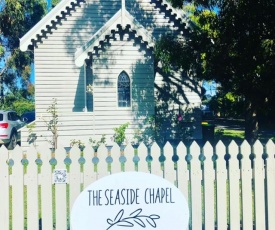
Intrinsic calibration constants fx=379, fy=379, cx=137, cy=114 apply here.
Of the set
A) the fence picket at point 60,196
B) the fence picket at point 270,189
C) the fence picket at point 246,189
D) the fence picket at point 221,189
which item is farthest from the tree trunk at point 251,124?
the fence picket at point 60,196

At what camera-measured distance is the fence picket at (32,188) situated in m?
4.62

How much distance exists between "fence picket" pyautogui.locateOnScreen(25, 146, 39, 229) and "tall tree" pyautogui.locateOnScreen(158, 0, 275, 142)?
309 inches

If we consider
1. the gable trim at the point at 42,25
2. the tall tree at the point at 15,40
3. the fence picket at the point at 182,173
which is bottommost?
the fence picket at the point at 182,173

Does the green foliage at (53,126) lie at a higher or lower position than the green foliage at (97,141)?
higher

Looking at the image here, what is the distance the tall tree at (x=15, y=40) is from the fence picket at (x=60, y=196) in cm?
3578

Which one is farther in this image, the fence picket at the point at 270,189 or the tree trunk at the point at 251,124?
the tree trunk at the point at 251,124

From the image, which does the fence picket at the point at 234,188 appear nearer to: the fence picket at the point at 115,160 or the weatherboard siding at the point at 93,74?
the fence picket at the point at 115,160

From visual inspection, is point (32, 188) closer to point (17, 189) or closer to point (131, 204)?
point (17, 189)

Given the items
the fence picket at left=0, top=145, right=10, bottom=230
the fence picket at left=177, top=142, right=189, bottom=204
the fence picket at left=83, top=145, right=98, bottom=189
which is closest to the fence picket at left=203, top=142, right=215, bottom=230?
the fence picket at left=177, top=142, right=189, bottom=204

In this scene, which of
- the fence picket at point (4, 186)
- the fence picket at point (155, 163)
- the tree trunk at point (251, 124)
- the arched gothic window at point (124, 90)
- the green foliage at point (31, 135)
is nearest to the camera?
the fence picket at point (4, 186)

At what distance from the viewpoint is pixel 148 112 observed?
1639 centimetres

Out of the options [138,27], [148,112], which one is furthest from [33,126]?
[138,27]

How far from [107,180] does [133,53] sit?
12.3 metres

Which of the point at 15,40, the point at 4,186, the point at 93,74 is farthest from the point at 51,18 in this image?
the point at 15,40
